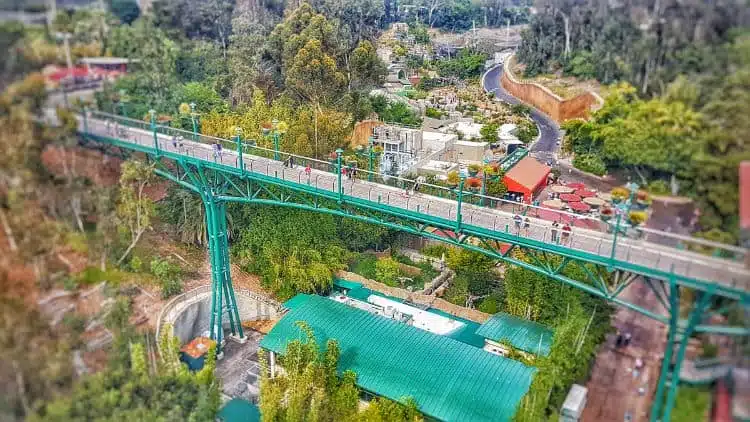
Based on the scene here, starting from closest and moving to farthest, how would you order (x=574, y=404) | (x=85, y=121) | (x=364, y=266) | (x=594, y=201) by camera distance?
1. (x=85, y=121)
2. (x=594, y=201)
3. (x=574, y=404)
4. (x=364, y=266)

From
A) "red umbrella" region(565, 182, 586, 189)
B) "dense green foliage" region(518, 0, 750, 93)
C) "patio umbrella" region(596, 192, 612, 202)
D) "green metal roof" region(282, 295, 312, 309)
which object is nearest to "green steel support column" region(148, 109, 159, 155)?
"green metal roof" region(282, 295, 312, 309)

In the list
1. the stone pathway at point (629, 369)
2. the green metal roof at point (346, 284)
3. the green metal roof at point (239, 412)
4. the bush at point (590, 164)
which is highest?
the bush at point (590, 164)

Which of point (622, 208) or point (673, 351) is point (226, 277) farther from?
point (673, 351)

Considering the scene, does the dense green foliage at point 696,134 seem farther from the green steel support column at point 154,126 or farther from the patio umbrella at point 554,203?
the green steel support column at point 154,126

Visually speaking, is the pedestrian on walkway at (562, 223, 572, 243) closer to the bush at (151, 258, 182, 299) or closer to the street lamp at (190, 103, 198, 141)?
the bush at (151, 258, 182, 299)

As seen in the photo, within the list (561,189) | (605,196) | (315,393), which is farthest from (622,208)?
(315,393)

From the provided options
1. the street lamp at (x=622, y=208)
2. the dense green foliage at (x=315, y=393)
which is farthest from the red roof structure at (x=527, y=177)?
the dense green foliage at (x=315, y=393)

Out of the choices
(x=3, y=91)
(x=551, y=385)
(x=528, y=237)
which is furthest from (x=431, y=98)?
(x=3, y=91)
